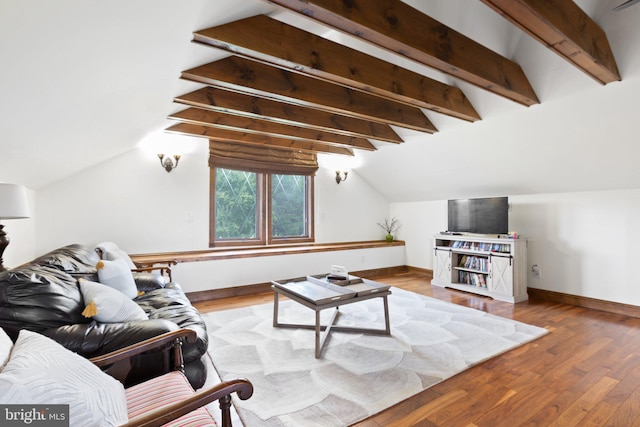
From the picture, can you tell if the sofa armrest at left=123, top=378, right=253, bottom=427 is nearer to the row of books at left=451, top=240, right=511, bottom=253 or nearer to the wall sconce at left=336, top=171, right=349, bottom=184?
the row of books at left=451, top=240, right=511, bottom=253

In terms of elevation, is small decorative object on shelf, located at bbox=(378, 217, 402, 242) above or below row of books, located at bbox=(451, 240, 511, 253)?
above

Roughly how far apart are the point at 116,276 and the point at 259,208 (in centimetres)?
276

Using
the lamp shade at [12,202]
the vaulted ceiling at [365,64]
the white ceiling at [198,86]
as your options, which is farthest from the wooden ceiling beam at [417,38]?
the lamp shade at [12,202]

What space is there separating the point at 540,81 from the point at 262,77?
2.50 m

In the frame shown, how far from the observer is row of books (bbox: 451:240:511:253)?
4219mm

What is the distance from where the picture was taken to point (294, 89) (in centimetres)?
279

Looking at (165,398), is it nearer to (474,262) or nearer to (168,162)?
(168,162)

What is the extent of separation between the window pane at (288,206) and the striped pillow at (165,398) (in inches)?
149

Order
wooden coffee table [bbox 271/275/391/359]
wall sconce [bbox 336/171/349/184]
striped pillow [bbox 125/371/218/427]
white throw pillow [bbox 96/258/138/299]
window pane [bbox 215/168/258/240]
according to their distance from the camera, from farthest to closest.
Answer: wall sconce [bbox 336/171/349/184]
window pane [bbox 215/168/258/240]
wooden coffee table [bbox 271/275/391/359]
white throw pillow [bbox 96/258/138/299]
striped pillow [bbox 125/371/218/427]

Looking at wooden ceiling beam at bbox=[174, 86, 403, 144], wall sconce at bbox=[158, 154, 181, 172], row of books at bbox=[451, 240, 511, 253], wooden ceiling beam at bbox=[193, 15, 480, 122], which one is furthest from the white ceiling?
row of books at bbox=[451, 240, 511, 253]

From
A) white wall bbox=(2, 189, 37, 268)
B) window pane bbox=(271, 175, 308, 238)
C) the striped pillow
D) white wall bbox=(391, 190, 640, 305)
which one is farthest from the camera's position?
window pane bbox=(271, 175, 308, 238)

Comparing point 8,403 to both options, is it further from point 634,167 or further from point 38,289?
point 634,167

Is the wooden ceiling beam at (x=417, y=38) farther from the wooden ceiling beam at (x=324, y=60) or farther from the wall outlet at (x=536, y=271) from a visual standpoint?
the wall outlet at (x=536, y=271)

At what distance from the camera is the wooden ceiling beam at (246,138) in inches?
155
